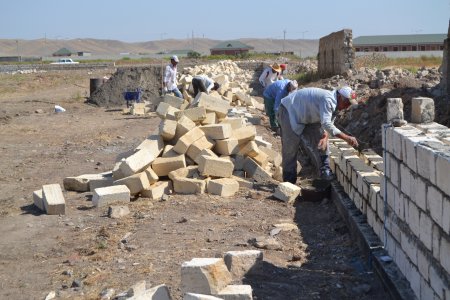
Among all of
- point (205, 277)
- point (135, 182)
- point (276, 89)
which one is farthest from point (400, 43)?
point (205, 277)

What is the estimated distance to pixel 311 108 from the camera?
24.0ft

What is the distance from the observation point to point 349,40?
21766mm

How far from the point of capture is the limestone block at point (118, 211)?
683 cm

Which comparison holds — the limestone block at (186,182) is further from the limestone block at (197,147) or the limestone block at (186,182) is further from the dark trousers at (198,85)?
the dark trousers at (198,85)

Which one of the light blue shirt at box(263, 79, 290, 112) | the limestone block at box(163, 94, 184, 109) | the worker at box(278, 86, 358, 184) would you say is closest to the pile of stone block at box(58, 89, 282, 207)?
the worker at box(278, 86, 358, 184)

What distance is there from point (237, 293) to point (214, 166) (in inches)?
160

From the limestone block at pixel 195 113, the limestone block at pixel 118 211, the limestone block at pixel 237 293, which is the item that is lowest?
the limestone block at pixel 118 211

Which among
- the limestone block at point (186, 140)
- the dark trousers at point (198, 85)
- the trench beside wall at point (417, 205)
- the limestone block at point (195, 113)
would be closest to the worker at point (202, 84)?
the dark trousers at point (198, 85)

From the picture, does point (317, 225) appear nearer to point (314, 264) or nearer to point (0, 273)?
point (314, 264)

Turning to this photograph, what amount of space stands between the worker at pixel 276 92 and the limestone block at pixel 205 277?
20.0 ft

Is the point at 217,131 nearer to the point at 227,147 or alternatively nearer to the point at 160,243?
the point at 227,147

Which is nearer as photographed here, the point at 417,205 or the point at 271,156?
the point at 417,205

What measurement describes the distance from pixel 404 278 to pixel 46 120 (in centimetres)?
1428

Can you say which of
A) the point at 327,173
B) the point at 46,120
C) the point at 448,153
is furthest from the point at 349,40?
the point at 448,153
